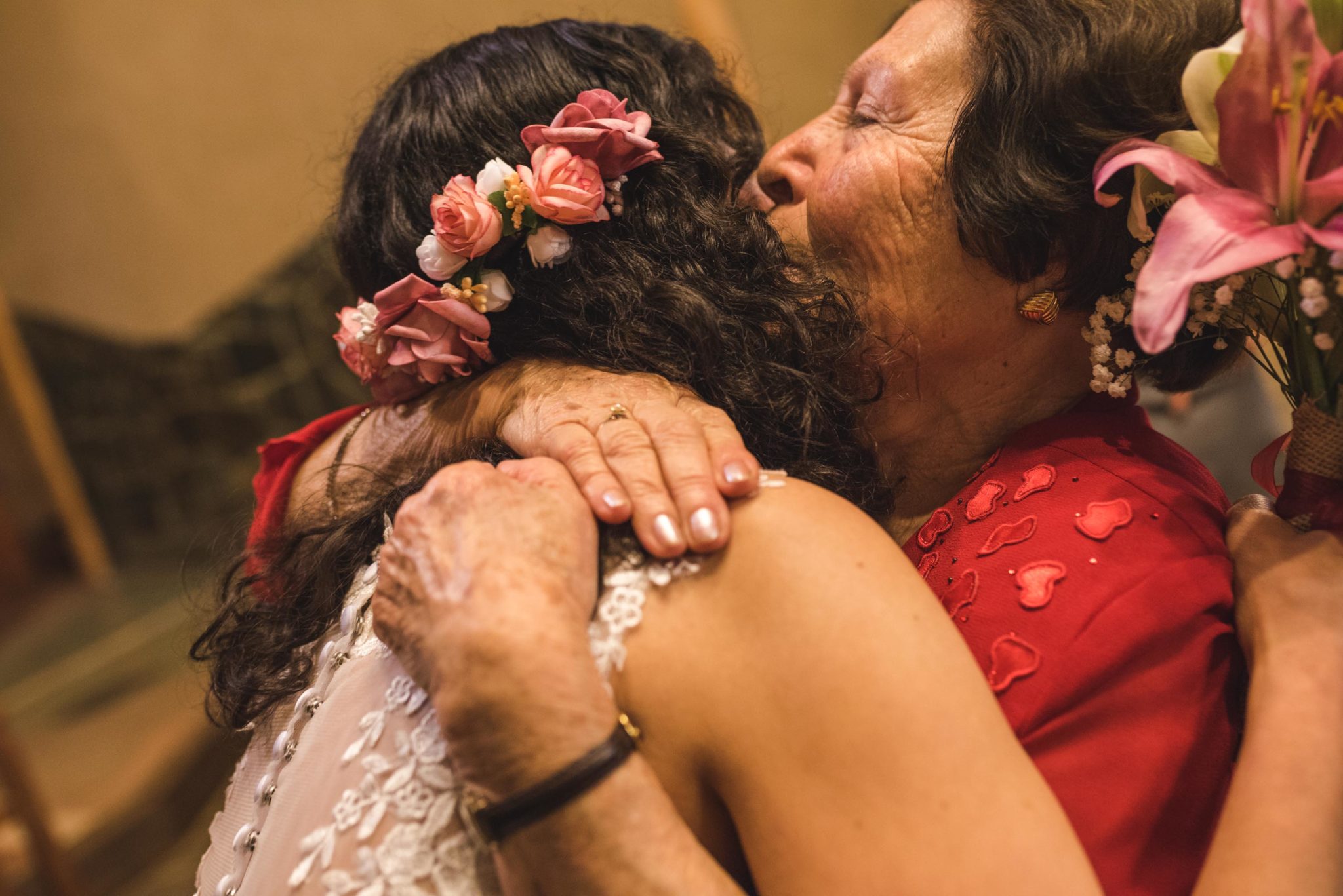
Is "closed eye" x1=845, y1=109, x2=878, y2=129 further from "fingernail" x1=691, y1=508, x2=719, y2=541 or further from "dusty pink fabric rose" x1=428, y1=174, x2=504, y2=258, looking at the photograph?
"fingernail" x1=691, y1=508, x2=719, y2=541

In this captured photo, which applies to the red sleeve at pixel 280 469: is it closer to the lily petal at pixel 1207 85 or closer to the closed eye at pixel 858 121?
the closed eye at pixel 858 121

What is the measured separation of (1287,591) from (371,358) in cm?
132

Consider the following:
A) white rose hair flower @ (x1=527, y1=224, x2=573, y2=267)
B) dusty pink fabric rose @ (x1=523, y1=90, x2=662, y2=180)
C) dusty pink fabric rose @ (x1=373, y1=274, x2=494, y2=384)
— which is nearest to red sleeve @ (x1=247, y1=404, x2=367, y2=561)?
dusty pink fabric rose @ (x1=373, y1=274, x2=494, y2=384)

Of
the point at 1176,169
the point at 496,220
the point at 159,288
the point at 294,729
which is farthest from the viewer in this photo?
the point at 159,288

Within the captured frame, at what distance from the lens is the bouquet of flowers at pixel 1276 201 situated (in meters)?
1.03

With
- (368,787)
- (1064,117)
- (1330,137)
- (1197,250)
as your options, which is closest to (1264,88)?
(1330,137)

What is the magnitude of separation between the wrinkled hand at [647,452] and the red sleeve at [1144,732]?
0.46 metres

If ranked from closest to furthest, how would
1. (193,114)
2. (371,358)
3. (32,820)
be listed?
(371,358), (32,820), (193,114)

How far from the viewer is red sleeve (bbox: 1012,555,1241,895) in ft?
3.84

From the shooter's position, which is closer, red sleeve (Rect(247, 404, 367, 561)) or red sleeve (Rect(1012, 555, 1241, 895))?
red sleeve (Rect(1012, 555, 1241, 895))

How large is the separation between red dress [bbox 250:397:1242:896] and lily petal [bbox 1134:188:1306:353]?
370mm

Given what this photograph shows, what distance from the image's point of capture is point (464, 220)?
1385 mm

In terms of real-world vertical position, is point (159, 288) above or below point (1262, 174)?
below

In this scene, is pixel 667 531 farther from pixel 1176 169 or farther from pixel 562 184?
pixel 1176 169
